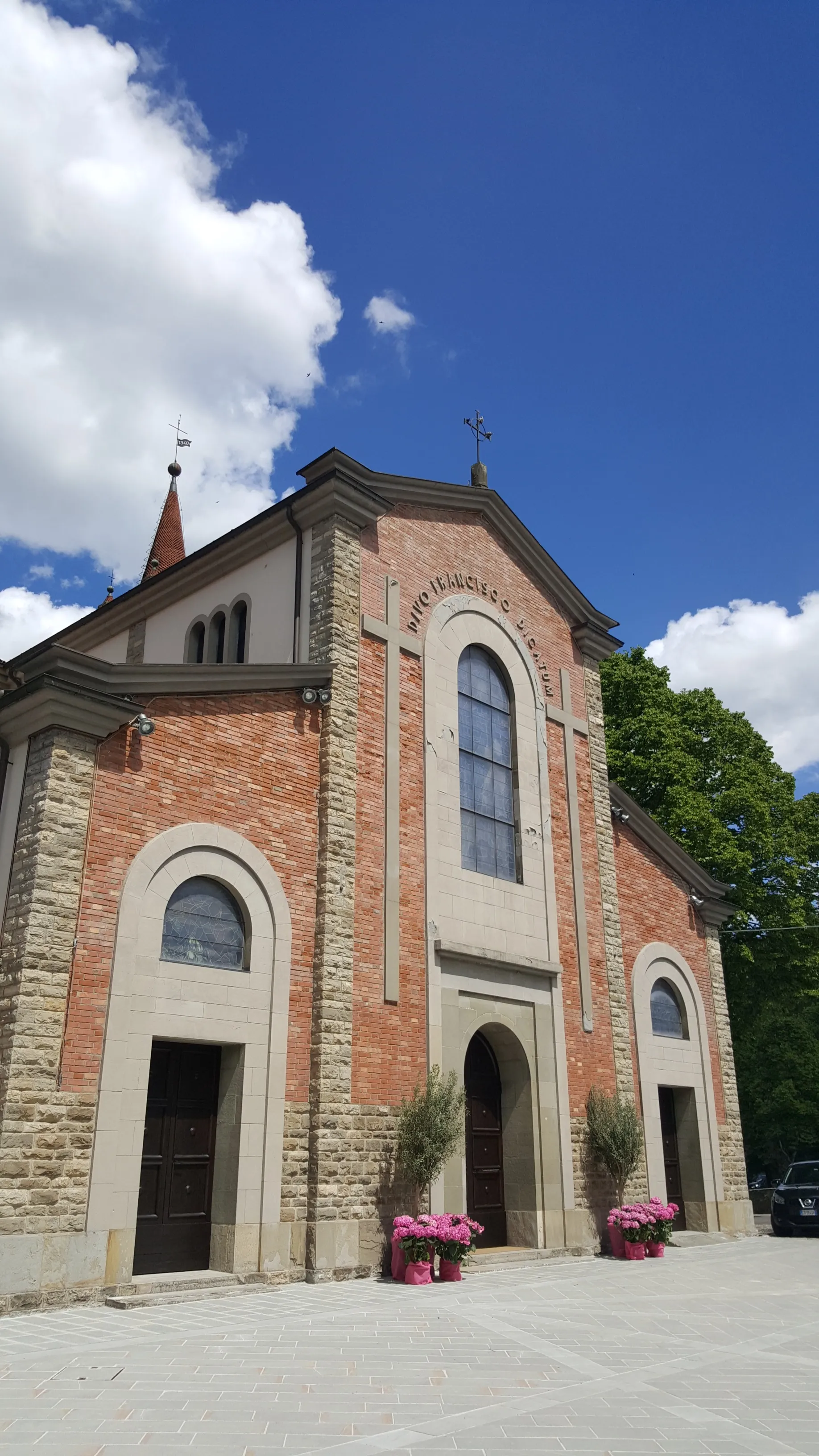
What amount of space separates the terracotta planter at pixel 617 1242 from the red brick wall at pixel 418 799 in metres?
1.75

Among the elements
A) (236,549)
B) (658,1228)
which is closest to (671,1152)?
(658,1228)

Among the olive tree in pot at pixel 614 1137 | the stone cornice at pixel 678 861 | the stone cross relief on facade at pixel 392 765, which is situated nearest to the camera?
the stone cross relief on facade at pixel 392 765

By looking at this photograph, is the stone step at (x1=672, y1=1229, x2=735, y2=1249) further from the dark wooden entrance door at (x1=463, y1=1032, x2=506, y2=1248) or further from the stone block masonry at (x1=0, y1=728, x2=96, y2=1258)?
the stone block masonry at (x1=0, y1=728, x2=96, y2=1258)

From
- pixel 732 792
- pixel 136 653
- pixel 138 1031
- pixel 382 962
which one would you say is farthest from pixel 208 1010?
pixel 732 792

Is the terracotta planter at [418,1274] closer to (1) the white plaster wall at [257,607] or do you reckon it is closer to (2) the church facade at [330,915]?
(2) the church facade at [330,915]

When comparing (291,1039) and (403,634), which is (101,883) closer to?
(291,1039)

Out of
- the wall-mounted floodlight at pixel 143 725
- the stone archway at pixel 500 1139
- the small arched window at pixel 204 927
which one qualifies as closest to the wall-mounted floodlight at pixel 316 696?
the wall-mounted floodlight at pixel 143 725

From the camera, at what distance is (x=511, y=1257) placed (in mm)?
14078

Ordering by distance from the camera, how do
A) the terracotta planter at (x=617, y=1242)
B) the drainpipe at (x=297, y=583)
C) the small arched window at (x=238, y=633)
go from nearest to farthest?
1. the drainpipe at (x=297, y=583)
2. the terracotta planter at (x=617, y=1242)
3. the small arched window at (x=238, y=633)

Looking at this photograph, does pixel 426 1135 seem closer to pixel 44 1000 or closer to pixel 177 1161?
pixel 177 1161

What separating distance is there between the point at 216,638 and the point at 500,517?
5.44 m

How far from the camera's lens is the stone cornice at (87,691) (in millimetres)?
10906

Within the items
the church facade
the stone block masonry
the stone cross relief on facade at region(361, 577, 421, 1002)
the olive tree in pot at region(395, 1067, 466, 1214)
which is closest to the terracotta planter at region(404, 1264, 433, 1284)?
the church facade

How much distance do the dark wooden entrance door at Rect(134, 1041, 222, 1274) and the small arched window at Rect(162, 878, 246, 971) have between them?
0.98m
